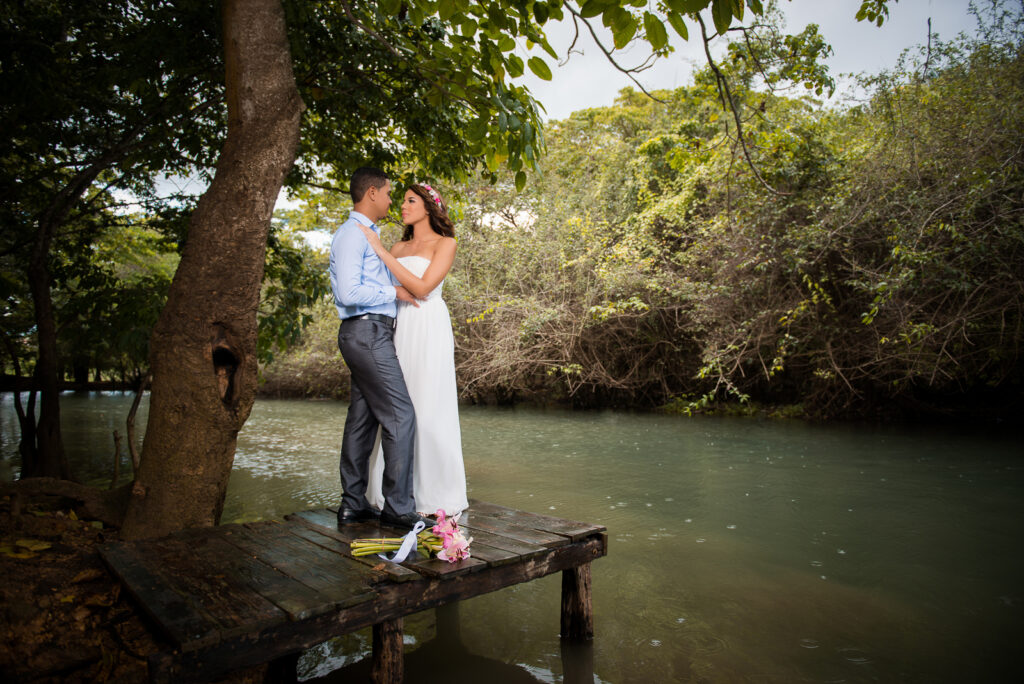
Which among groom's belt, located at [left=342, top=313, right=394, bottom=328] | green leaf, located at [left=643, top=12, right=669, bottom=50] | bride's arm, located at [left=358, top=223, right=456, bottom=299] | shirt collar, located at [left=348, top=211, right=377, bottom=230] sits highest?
green leaf, located at [left=643, top=12, right=669, bottom=50]

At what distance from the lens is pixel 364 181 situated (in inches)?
152

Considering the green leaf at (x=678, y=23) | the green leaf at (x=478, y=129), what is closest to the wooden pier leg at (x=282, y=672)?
the green leaf at (x=478, y=129)

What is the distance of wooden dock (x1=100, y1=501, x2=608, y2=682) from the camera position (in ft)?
7.72

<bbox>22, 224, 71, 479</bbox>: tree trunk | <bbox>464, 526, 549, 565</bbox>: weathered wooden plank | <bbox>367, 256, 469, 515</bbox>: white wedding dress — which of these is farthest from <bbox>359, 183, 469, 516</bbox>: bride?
<bbox>22, 224, 71, 479</bbox>: tree trunk

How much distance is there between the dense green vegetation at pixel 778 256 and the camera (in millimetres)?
10148

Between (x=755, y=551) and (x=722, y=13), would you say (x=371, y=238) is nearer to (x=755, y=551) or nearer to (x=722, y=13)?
(x=722, y=13)

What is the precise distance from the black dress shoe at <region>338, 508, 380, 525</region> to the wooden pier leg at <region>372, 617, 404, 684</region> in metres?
1.07

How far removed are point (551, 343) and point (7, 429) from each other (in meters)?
14.4

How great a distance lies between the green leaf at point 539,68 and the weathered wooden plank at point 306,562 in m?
2.82

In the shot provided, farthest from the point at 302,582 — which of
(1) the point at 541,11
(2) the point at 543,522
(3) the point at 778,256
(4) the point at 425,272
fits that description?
(3) the point at 778,256

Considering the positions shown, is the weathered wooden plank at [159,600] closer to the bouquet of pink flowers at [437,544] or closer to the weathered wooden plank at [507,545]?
the bouquet of pink flowers at [437,544]

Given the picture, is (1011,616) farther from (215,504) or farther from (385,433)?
(215,504)

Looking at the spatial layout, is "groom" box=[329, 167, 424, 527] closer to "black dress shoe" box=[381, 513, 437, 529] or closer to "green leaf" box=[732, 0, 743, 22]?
"black dress shoe" box=[381, 513, 437, 529]

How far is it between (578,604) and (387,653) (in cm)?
138
